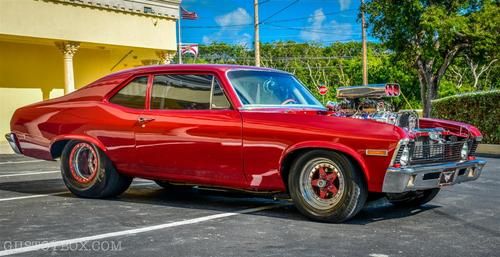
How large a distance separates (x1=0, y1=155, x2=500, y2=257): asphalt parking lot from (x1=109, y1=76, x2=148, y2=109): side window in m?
1.15

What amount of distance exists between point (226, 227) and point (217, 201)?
5.31 feet

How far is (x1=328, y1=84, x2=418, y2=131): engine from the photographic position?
592 centimetres

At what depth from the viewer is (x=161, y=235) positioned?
488 centimetres

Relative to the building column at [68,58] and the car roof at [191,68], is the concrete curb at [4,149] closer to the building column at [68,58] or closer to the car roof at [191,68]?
the building column at [68,58]

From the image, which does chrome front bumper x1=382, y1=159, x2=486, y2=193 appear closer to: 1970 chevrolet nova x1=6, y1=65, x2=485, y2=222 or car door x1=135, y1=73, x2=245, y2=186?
1970 chevrolet nova x1=6, y1=65, x2=485, y2=222

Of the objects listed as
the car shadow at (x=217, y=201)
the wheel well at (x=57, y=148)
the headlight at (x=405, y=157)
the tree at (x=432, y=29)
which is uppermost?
the tree at (x=432, y=29)

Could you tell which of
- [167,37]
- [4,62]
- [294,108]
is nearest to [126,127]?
[294,108]

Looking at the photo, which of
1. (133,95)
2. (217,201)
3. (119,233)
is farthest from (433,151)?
(133,95)

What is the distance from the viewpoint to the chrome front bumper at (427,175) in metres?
5.14

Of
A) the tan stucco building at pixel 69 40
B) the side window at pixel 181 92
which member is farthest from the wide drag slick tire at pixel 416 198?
the tan stucco building at pixel 69 40

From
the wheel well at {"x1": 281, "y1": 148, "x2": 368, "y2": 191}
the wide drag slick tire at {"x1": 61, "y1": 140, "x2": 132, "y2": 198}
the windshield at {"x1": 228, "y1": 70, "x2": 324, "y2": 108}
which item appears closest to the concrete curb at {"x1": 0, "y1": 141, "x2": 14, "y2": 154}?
the wide drag slick tire at {"x1": 61, "y1": 140, "x2": 132, "y2": 198}

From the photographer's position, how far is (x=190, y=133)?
6.14 meters

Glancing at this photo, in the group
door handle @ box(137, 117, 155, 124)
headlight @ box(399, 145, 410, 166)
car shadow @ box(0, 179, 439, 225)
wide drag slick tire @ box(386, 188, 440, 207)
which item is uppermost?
door handle @ box(137, 117, 155, 124)

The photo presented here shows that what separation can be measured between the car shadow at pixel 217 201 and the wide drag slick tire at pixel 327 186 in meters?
0.19
